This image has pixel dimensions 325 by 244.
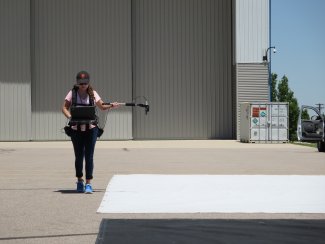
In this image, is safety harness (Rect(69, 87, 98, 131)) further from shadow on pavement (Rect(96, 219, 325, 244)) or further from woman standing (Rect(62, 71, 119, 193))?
shadow on pavement (Rect(96, 219, 325, 244))

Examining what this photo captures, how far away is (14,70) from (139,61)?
22.0ft

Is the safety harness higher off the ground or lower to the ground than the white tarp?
higher

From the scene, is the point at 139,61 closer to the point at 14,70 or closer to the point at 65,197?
the point at 14,70

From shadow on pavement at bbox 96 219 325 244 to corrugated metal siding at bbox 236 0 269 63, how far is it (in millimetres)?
29015

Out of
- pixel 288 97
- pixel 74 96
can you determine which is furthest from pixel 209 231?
pixel 288 97

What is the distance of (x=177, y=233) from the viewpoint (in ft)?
21.0

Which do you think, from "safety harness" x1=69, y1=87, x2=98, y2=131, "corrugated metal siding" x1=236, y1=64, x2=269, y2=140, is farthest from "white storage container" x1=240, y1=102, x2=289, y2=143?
"safety harness" x1=69, y1=87, x2=98, y2=131

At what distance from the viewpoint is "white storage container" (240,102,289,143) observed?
32750mm

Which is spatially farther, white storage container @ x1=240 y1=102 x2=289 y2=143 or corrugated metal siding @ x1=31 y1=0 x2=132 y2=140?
corrugated metal siding @ x1=31 y1=0 x2=132 y2=140

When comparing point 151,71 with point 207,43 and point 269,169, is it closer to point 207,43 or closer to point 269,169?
point 207,43

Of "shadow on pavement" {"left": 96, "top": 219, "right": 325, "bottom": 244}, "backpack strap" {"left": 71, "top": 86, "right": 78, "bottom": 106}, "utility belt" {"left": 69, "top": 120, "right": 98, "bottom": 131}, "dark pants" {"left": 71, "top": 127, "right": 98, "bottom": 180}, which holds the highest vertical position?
"backpack strap" {"left": 71, "top": 86, "right": 78, "bottom": 106}

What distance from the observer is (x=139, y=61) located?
37156mm

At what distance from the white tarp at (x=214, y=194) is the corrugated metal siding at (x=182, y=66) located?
79.8 ft

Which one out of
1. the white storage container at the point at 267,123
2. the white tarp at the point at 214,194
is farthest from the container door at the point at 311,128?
the white storage container at the point at 267,123
